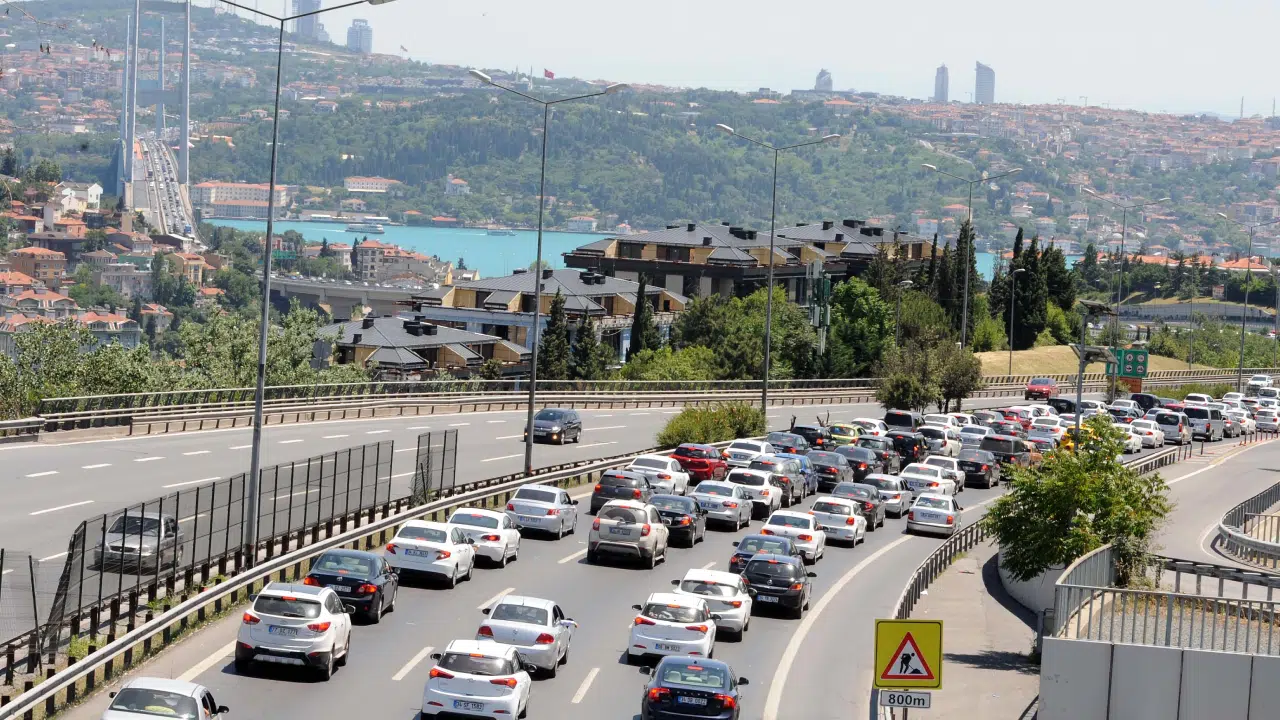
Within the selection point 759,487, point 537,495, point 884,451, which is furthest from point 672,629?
point 884,451

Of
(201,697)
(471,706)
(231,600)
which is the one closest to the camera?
(201,697)

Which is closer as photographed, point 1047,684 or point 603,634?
point 1047,684

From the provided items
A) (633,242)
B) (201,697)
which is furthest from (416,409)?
(633,242)

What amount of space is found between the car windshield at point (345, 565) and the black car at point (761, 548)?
926 centimetres

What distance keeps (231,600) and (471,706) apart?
828cm

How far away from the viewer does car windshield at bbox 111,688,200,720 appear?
1855cm

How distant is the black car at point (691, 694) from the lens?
873 inches

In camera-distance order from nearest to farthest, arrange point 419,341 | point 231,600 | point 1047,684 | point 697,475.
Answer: point 1047,684 → point 231,600 → point 697,475 → point 419,341

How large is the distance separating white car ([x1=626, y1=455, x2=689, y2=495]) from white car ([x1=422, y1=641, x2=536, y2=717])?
893 inches

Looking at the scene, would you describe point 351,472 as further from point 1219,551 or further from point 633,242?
point 633,242

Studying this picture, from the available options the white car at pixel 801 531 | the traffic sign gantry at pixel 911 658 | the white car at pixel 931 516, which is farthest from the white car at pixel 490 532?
the traffic sign gantry at pixel 911 658

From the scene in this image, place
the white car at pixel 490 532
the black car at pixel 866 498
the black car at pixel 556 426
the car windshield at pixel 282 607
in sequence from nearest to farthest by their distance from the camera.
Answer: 1. the car windshield at pixel 282 607
2. the white car at pixel 490 532
3. the black car at pixel 866 498
4. the black car at pixel 556 426

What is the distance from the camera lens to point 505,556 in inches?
1357

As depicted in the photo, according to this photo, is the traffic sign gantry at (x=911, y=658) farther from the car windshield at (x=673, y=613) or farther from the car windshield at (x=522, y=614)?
the car windshield at (x=673, y=613)
